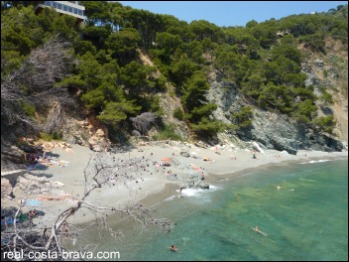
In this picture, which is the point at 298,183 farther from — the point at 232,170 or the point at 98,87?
the point at 98,87

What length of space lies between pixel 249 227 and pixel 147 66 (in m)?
23.0

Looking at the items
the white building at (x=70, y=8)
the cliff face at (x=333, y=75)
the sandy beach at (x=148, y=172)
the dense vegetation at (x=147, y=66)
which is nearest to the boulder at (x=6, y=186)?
the sandy beach at (x=148, y=172)

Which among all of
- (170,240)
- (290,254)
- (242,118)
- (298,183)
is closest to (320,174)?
(298,183)

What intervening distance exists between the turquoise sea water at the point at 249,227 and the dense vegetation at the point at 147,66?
8.40 metres

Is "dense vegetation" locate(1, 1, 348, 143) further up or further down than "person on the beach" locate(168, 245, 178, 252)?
further up

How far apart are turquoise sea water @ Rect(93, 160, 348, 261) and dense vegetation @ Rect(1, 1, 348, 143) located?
840cm

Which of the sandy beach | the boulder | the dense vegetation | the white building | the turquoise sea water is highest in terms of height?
the white building

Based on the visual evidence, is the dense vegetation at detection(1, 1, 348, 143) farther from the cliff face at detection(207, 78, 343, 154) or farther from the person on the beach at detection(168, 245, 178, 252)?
the person on the beach at detection(168, 245, 178, 252)

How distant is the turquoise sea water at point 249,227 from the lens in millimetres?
12766

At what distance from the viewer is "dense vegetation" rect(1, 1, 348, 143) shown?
26.6 metres

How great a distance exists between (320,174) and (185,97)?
1563cm

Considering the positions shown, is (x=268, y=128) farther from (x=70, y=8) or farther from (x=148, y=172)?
(x=70, y=8)

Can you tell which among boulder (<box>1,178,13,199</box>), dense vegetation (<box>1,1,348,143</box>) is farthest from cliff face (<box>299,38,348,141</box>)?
boulder (<box>1,178,13,199</box>)

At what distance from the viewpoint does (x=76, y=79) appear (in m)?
26.5
